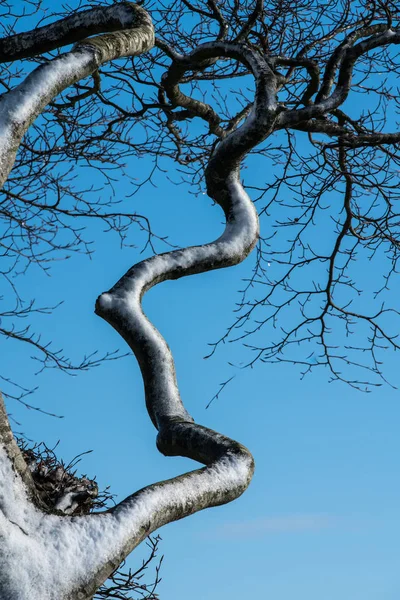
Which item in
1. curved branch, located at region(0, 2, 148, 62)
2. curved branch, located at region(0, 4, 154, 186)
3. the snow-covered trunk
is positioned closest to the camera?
the snow-covered trunk

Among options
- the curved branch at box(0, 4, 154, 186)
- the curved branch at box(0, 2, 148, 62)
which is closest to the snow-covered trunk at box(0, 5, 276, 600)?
the curved branch at box(0, 4, 154, 186)

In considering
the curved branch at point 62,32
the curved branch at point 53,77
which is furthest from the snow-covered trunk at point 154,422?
the curved branch at point 62,32

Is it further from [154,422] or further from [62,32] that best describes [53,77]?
[154,422]

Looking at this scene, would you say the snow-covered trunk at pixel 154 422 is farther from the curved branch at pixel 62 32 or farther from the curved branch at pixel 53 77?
the curved branch at pixel 62 32

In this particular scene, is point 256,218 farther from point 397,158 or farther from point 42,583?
point 42,583

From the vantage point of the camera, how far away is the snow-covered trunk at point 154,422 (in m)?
2.68

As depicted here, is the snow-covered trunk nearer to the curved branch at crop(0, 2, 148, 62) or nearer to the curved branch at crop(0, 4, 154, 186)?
the curved branch at crop(0, 4, 154, 186)

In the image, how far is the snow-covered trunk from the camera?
8.78 feet

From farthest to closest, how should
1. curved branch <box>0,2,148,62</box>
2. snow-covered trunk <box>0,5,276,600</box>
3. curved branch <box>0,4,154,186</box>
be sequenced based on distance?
curved branch <box>0,2,148,62</box>, curved branch <box>0,4,154,186</box>, snow-covered trunk <box>0,5,276,600</box>

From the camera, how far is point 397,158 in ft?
20.8

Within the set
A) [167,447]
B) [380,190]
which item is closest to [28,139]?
[380,190]

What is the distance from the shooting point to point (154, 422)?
3.95 metres

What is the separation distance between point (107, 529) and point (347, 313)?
166 inches

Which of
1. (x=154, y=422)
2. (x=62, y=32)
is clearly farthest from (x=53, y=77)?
(x=154, y=422)
